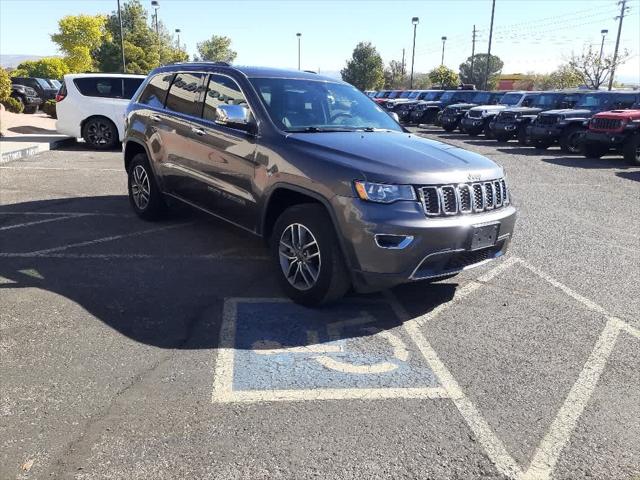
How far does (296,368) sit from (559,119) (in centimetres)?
1571

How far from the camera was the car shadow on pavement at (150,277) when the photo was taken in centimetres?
405

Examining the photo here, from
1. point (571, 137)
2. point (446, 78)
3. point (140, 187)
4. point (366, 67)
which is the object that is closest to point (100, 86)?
point (140, 187)

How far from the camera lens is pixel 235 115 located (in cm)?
443

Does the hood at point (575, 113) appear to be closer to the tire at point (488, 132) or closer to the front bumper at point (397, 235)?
the tire at point (488, 132)

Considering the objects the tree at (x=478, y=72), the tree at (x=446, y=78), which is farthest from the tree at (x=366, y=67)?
the tree at (x=478, y=72)

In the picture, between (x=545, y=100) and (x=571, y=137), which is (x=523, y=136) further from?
(x=571, y=137)

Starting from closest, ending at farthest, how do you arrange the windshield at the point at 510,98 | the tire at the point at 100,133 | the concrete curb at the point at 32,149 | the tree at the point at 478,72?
the concrete curb at the point at 32,149, the tire at the point at 100,133, the windshield at the point at 510,98, the tree at the point at 478,72

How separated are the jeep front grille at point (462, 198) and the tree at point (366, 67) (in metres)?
66.2

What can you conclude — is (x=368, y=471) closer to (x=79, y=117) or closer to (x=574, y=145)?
(x=79, y=117)

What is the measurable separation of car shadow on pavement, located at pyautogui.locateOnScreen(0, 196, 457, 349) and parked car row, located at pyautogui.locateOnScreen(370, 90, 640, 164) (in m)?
11.7

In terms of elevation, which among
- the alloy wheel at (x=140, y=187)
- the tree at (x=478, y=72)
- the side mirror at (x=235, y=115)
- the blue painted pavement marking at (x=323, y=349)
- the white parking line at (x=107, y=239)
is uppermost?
the tree at (x=478, y=72)

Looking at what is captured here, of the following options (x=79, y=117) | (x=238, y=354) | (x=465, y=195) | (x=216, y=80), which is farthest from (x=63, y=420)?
(x=79, y=117)

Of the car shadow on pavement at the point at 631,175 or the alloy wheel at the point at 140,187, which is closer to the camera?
the alloy wheel at the point at 140,187

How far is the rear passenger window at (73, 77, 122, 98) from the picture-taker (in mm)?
13391
